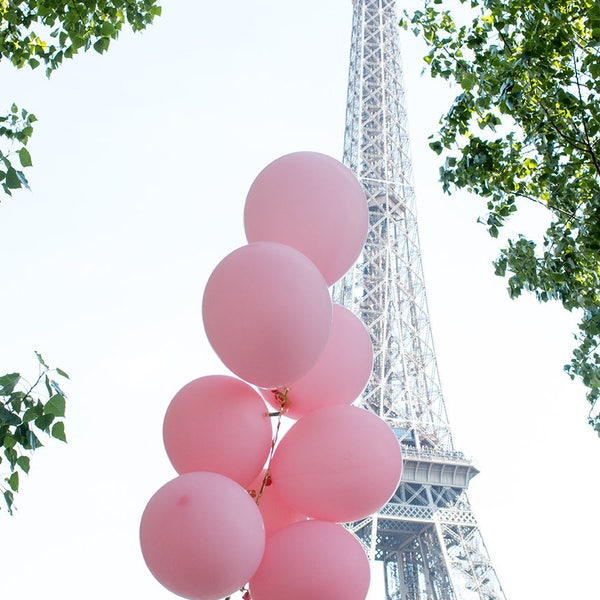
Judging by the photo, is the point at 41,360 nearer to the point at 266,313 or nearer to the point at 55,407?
the point at 55,407

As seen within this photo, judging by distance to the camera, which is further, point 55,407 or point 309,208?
point 309,208

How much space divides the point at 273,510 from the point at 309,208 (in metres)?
1.19

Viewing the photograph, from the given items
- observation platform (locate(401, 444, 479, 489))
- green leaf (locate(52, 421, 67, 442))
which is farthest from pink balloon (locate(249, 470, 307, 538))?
observation platform (locate(401, 444, 479, 489))

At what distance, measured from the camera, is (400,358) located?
2550 cm

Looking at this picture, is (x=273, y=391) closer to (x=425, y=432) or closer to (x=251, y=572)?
(x=251, y=572)

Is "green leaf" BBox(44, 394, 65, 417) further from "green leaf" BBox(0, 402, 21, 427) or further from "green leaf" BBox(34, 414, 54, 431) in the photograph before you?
"green leaf" BBox(0, 402, 21, 427)

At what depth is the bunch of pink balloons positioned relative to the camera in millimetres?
1812

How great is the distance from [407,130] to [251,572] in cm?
3266

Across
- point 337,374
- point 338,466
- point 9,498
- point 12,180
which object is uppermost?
point 12,180

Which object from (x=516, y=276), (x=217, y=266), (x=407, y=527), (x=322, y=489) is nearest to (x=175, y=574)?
(x=322, y=489)

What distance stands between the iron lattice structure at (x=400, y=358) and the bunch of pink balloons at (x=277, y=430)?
1791 centimetres

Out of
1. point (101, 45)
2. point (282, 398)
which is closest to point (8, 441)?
point (282, 398)

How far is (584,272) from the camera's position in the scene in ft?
15.3

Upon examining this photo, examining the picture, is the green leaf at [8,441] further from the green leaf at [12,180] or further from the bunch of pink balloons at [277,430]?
the green leaf at [12,180]
